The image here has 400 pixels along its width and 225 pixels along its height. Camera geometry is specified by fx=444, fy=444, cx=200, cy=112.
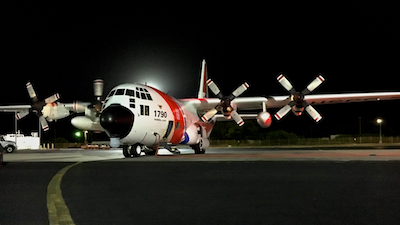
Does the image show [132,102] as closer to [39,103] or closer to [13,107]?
[39,103]

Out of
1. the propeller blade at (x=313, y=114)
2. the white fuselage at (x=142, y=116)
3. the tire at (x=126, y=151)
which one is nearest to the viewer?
the white fuselage at (x=142, y=116)

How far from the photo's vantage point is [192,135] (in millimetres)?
31469

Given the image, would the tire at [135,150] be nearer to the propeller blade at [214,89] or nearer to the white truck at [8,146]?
the propeller blade at [214,89]

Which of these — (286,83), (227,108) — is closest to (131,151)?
(227,108)

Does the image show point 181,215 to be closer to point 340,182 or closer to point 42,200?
point 42,200

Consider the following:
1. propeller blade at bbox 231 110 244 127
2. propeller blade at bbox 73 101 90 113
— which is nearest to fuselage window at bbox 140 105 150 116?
propeller blade at bbox 231 110 244 127

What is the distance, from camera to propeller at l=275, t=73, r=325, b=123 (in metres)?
31.1

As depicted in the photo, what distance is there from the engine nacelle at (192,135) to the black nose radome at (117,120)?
23.0ft

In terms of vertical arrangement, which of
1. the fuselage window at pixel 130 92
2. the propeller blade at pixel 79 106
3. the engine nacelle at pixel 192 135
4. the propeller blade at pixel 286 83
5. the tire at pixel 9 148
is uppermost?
the propeller blade at pixel 286 83

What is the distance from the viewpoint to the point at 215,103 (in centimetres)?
3234

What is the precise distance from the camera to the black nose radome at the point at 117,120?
Answer: 932 inches

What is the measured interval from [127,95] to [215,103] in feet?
29.7

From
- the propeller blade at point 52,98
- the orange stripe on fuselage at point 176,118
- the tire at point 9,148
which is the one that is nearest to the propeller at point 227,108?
the orange stripe on fuselage at point 176,118

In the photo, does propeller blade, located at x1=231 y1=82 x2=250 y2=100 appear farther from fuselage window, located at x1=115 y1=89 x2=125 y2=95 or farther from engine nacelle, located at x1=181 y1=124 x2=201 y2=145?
fuselage window, located at x1=115 y1=89 x2=125 y2=95
